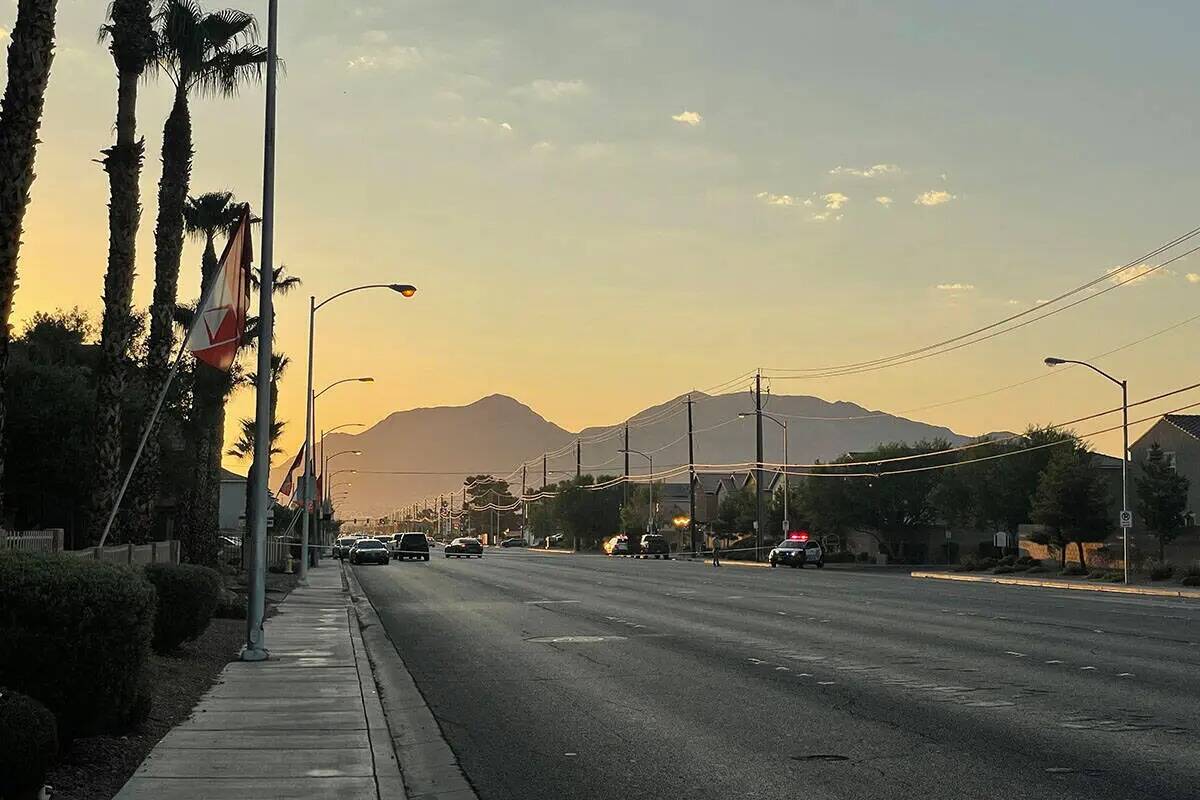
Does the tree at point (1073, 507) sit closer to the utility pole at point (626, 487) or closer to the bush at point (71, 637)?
the bush at point (71, 637)

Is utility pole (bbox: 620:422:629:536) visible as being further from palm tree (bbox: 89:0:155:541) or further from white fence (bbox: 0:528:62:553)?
white fence (bbox: 0:528:62:553)

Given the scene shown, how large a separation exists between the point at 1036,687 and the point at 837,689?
7.97 feet

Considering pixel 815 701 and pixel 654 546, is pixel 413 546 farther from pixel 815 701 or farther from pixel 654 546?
pixel 815 701

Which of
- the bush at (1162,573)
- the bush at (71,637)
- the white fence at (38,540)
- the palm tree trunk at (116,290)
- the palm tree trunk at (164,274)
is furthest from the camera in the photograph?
the bush at (1162,573)

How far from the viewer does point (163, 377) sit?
95.6ft

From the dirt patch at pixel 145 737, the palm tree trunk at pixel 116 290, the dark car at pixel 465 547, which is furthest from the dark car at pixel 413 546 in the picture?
the dirt patch at pixel 145 737

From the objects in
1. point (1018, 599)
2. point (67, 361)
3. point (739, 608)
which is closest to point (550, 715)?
point (739, 608)

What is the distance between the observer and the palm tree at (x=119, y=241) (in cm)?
2506

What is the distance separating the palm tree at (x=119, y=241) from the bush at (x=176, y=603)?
8.45 m

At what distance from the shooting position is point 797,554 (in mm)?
75688

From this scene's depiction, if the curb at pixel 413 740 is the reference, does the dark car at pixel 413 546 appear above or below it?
below

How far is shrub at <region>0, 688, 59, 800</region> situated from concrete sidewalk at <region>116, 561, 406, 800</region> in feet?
3.10

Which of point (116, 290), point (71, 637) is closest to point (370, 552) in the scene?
point (116, 290)

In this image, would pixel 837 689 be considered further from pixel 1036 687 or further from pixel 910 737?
pixel 910 737
